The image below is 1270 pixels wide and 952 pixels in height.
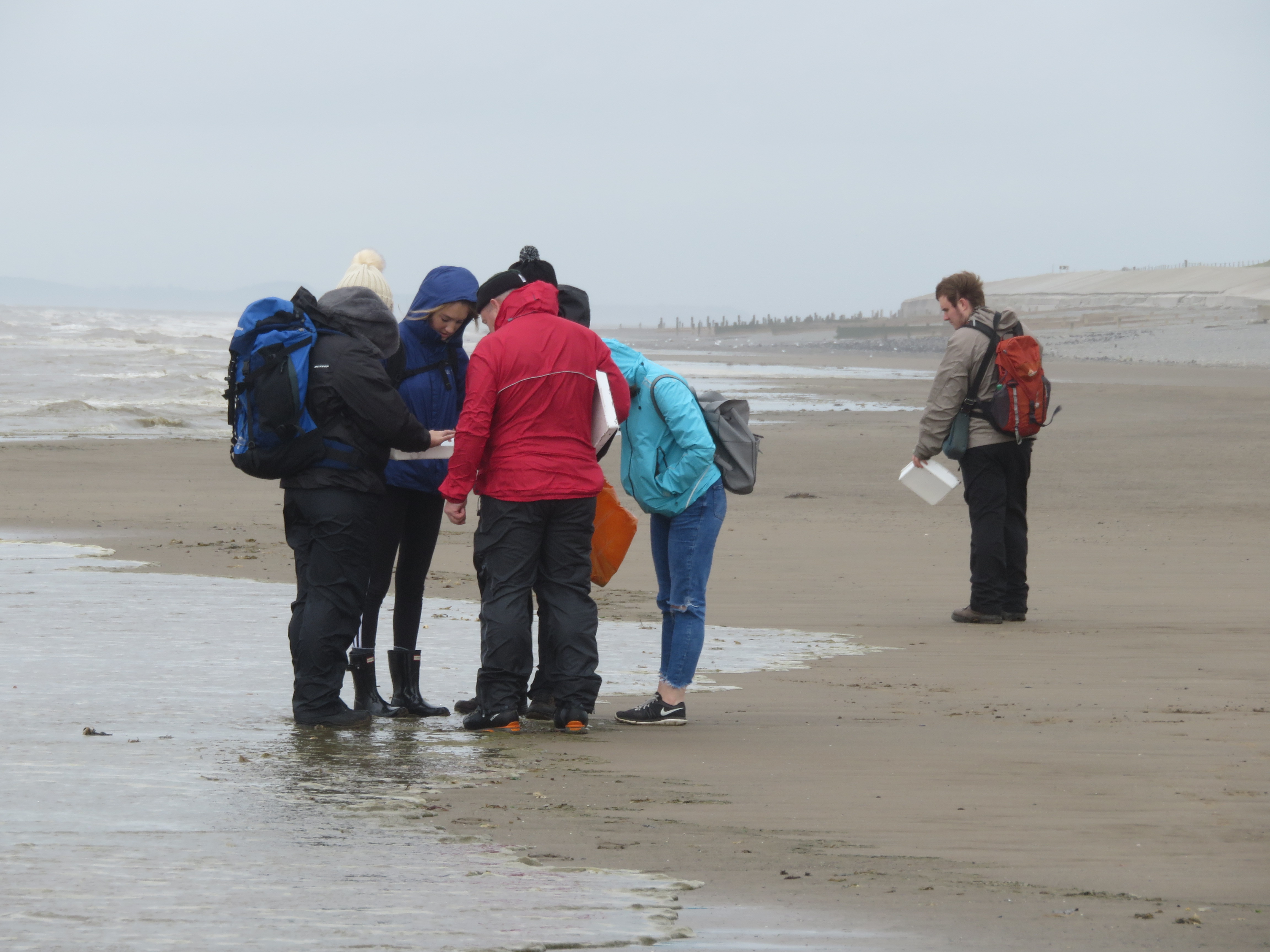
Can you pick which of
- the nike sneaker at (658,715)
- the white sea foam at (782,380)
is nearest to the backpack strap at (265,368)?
the nike sneaker at (658,715)

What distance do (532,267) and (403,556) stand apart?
1207mm

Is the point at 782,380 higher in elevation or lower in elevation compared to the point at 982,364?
lower

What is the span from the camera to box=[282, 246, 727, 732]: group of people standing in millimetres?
4848

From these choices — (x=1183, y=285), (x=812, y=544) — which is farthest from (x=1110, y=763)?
(x=1183, y=285)

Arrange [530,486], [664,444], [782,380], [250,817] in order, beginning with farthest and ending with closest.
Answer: [782,380] → [664,444] → [530,486] → [250,817]

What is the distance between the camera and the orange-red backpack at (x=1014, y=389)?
24.1 ft

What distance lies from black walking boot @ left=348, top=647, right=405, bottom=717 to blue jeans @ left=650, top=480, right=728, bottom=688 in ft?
3.36

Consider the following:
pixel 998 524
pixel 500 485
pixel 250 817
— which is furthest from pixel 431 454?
pixel 998 524

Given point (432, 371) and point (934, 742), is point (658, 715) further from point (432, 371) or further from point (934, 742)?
point (432, 371)

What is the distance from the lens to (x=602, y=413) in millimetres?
4898

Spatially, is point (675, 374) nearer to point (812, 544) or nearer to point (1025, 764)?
point (1025, 764)

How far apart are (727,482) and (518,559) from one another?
859 mm

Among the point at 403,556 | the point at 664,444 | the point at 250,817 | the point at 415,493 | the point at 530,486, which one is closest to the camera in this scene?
the point at 250,817

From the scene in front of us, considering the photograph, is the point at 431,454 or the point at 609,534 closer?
the point at 431,454
